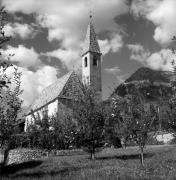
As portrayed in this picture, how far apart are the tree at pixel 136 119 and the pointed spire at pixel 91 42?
4479cm

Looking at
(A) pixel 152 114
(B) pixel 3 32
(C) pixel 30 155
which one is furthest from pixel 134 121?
(C) pixel 30 155

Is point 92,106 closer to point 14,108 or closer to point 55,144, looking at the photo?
point 14,108

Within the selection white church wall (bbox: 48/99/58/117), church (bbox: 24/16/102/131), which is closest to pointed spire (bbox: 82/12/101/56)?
church (bbox: 24/16/102/131)

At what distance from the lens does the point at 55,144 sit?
30812 mm

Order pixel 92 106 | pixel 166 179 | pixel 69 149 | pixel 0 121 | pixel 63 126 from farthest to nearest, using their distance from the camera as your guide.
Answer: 1. pixel 69 149
2. pixel 63 126
3. pixel 92 106
4. pixel 0 121
5. pixel 166 179

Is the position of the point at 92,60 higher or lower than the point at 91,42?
lower

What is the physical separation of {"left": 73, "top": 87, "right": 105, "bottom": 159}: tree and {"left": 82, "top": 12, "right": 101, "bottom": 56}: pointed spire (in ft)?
132

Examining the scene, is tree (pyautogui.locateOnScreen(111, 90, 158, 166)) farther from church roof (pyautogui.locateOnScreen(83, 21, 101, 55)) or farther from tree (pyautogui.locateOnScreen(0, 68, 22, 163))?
church roof (pyautogui.locateOnScreen(83, 21, 101, 55))

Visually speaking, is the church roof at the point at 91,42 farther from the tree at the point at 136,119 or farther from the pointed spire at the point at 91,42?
the tree at the point at 136,119

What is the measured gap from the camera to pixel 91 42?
64.1 metres

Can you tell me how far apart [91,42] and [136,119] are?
158 ft

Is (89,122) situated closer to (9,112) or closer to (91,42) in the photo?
(9,112)

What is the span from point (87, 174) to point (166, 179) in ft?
10.4

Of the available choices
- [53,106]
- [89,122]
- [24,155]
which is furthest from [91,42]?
[89,122]
